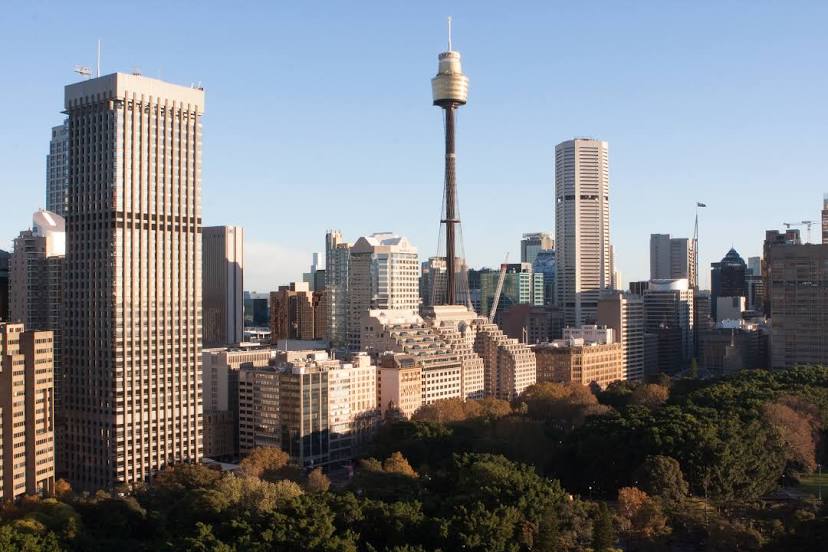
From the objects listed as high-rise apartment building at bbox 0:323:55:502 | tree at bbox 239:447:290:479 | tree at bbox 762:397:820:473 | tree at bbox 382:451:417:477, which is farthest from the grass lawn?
high-rise apartment building at bbox 0:323:55:502

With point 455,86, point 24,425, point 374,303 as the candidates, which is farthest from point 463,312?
point 24,425

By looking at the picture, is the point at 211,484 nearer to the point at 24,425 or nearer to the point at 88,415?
the point at 24,425

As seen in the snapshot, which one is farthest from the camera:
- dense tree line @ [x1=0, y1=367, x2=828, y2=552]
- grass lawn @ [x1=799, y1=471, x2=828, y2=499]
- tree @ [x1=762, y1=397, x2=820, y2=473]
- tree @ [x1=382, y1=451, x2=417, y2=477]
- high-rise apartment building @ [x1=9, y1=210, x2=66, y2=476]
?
high-rise apartment building @ [x1=9, y1=210, x2=66, y2=476]

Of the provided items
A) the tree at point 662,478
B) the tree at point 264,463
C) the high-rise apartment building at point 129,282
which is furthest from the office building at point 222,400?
the tree at point 662,478

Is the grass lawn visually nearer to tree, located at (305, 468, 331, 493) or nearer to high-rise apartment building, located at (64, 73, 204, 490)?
tree, located at (305, 468, 331, 493)

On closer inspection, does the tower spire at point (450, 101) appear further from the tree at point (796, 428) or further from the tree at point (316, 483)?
the tree at point (316, 483)

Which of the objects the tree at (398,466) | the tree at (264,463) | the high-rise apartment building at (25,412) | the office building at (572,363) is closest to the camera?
the high-rise apartment building at (25,412)
